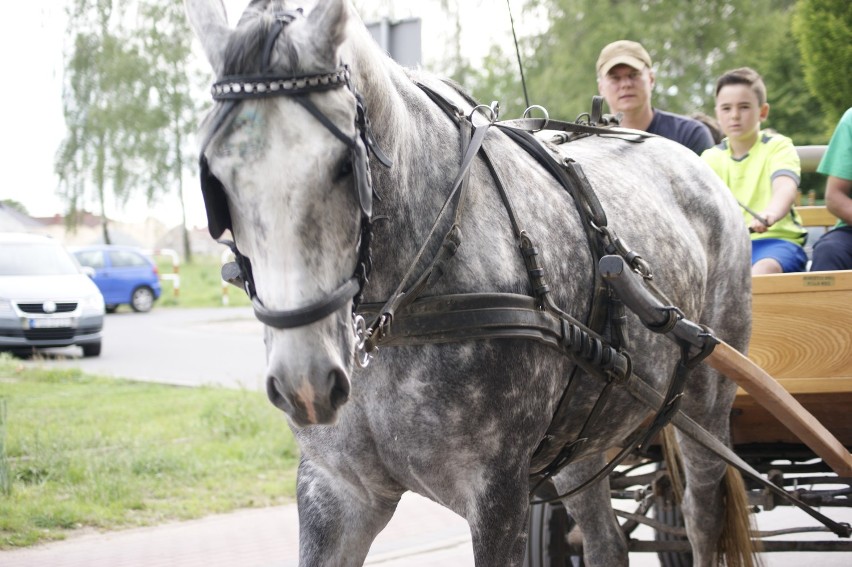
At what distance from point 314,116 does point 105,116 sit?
3435 cm

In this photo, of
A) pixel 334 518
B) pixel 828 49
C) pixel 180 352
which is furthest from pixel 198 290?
pixel 334 518

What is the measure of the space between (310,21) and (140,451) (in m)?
5.71

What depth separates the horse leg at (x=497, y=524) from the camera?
→ 2.51 m

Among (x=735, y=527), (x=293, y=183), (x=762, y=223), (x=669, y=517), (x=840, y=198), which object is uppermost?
(x=293, y=183)

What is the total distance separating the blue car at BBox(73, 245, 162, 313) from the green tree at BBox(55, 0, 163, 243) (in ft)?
37.4

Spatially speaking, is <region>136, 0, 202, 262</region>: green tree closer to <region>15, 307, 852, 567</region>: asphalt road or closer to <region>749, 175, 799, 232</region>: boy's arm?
<region>15, 307, 852, 567</region>: asphalt road

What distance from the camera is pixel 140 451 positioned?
23.8 ft

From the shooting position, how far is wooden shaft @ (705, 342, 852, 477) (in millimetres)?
3410

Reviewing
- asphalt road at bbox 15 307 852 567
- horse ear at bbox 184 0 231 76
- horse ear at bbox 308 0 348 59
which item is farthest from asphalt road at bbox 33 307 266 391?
horse ear at bbox 308 0 348 59

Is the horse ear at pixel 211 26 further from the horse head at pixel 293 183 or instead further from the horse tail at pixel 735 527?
the horse tail at pixel 735 527

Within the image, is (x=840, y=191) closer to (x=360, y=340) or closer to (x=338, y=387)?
(x=360, y=340)

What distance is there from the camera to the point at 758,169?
5.13m

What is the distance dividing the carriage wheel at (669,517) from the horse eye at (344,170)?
117 inches

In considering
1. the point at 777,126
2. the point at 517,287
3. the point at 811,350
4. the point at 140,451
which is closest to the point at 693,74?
the point at 777,126
